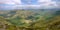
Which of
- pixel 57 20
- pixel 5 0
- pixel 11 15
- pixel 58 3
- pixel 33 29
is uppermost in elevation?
pixel 5 0

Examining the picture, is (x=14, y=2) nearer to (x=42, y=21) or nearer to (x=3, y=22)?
(x=3, y=22)

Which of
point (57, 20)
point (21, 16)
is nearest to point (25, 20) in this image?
point (21, 16)

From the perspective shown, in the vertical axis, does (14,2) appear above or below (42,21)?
above

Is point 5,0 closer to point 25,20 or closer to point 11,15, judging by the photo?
point 11,15

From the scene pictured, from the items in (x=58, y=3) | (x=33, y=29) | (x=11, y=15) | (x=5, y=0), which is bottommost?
(x=33, y=29)

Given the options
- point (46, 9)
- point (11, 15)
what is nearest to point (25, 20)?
point (11, 15)

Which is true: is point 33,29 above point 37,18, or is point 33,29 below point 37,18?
below
